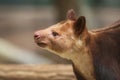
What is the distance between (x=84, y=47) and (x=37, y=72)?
1.03m

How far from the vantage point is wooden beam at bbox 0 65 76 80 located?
122 inches

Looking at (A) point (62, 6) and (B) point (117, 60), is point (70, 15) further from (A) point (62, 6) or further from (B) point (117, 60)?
(A) point (62, 6)

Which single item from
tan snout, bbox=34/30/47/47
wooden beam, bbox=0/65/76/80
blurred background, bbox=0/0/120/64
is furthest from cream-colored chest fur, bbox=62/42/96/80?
blurred background, bbox=0/0/120/64

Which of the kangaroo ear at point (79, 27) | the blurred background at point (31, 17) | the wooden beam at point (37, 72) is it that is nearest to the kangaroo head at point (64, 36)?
the kangaroo ear at point (79, 27)

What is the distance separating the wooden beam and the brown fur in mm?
877

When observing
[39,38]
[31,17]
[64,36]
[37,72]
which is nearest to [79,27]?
[64,36]

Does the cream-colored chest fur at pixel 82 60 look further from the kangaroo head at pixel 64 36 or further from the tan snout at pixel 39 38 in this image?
the tan snout at pixel 39 38

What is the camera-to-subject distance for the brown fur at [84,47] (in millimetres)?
2115

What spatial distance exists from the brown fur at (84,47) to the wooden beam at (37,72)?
34.5 inches

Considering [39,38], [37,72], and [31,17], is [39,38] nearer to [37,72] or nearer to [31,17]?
[37,72]

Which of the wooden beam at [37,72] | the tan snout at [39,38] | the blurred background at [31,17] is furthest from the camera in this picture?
the blurred background at [31,17]

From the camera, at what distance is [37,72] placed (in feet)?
10.3

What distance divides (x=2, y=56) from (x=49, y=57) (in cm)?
41

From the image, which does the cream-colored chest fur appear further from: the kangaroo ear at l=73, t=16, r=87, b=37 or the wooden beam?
the wooden beam
